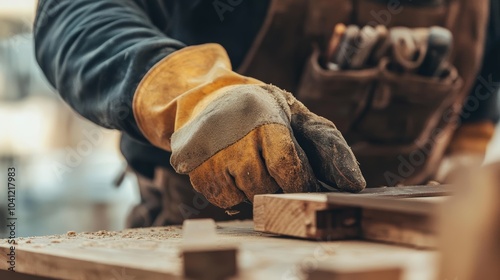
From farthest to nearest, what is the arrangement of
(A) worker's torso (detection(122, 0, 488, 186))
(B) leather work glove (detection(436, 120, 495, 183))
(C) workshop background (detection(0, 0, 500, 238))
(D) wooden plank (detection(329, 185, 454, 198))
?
1. (C) workshop background (detection(0, 0, 500, 238))
2. (B) leather work glove (detection(436, 120, 495, 183))
3. (A) worker's torso (detection(122, 0, 488, 186))
4. (D) wooden plank (detection(329, 185, 454, 198))

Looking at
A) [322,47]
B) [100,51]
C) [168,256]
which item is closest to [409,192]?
[168,256]

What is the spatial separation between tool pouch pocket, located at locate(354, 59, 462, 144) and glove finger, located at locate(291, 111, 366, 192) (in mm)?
845

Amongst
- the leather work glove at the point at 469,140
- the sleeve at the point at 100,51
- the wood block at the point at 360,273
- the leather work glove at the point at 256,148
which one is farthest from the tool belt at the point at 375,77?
the wood block at the point at 360,273

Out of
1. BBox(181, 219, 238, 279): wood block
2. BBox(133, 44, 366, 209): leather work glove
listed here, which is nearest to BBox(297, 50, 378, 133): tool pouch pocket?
BBox(133, 44, 366, 209): leather work glove

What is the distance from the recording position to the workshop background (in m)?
5.79

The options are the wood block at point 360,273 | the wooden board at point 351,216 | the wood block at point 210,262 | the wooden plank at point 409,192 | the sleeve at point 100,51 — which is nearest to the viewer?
the wood block at point 360,273

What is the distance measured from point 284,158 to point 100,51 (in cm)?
74

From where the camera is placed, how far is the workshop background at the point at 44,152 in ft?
19.0

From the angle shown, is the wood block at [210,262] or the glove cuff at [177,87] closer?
the wood block at [210,262]

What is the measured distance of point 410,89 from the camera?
8.07 feet

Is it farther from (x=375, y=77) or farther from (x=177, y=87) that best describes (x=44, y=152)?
(x=177, y=87)

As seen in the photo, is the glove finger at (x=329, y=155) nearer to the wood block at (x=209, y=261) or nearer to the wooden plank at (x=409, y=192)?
the wooden plank at (x=409, y=192)

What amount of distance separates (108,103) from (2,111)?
4217 millimetres

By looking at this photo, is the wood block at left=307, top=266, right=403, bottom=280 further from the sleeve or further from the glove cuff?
the sleeve
